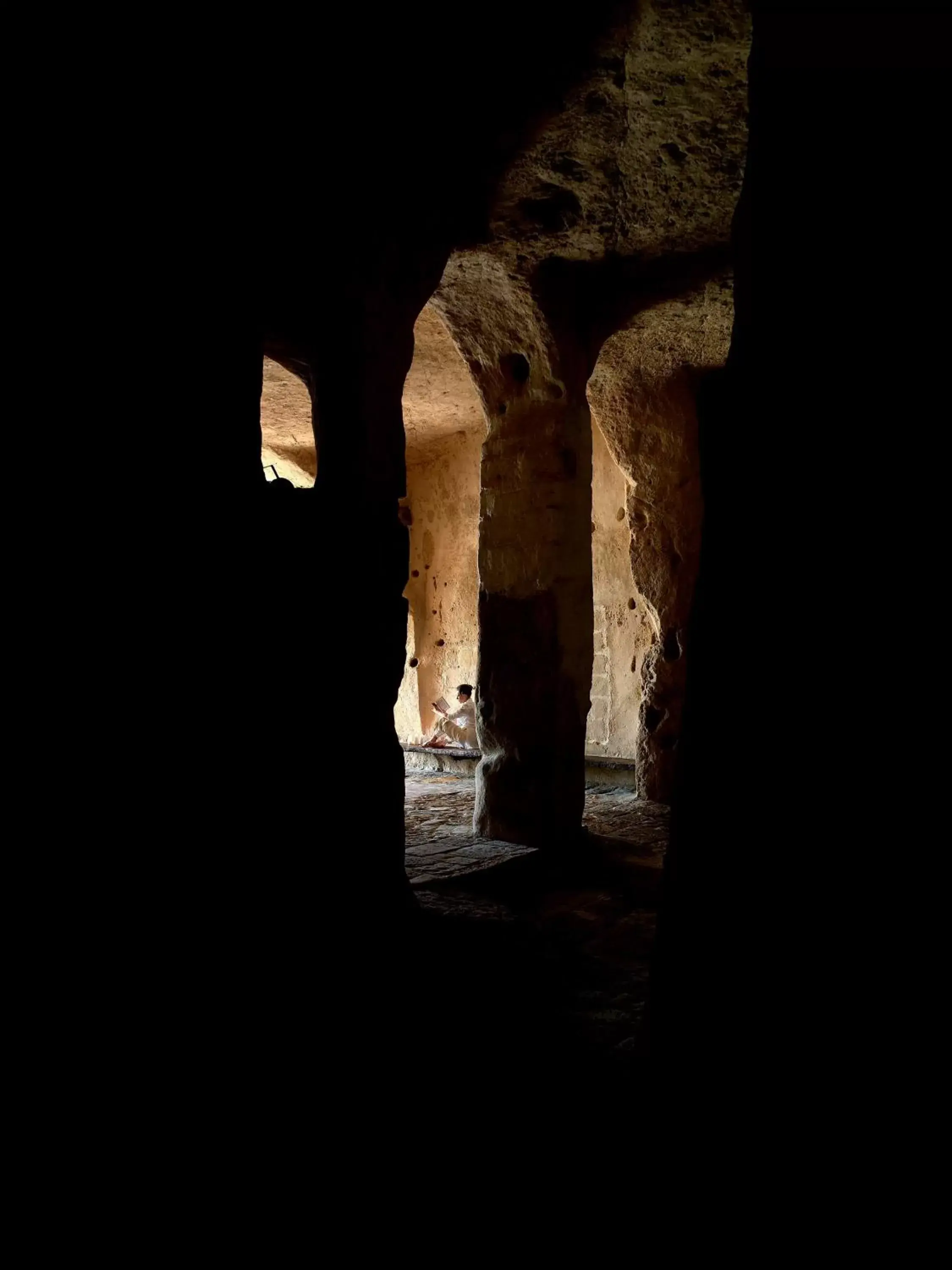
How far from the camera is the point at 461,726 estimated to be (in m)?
10.7

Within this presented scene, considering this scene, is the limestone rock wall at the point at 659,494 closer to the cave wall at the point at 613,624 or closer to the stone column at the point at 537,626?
the stone column at the point at 537,626

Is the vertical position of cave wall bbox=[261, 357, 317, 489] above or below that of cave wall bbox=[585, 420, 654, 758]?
above

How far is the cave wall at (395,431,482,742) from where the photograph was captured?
11562 mm

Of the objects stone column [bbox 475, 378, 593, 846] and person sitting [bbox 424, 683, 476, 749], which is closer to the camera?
stone column [bbox 475, 378, 593, 846]

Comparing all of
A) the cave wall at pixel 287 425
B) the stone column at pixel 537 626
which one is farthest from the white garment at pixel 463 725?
the stone column at pixel 537 626

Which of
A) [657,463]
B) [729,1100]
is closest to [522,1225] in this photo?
[729,1100]

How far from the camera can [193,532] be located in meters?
2.90

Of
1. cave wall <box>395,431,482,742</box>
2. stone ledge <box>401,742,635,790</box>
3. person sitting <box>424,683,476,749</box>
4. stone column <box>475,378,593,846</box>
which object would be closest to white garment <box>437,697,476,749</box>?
person sitting <box>424,683,476,749</box>

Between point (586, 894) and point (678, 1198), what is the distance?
3.62 metres

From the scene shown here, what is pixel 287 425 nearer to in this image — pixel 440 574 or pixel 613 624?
pixel 440 574

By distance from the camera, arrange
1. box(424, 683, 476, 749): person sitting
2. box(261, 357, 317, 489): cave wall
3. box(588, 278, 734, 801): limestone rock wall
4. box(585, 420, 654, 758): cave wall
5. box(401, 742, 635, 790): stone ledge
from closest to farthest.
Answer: box(588, 278, 734, 801): limestone rock wall → box(401, 742, 635, 790): stone ledge → box(261, 357, 317, 489): cave wall → box(585, 420, 654, 758): cave wall → box(424, 683, 476, 749): person sitting

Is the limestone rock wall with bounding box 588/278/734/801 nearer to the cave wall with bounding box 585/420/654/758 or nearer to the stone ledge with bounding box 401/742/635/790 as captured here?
the stone ledge with bounding box 401/742/635/790

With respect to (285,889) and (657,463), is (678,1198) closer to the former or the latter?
(285,889)

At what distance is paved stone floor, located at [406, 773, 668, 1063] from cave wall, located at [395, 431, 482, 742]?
5242mm
